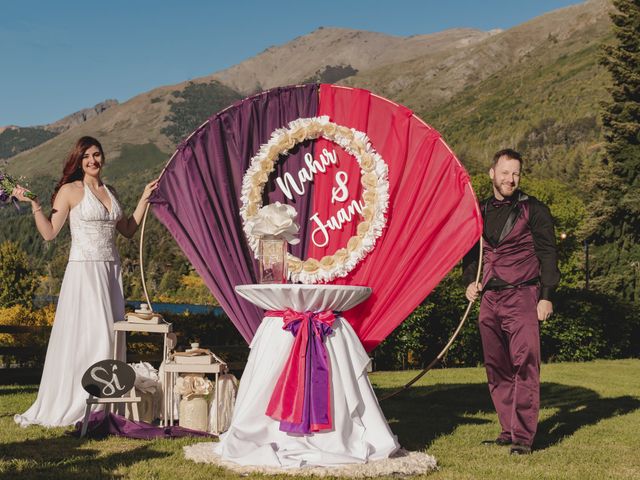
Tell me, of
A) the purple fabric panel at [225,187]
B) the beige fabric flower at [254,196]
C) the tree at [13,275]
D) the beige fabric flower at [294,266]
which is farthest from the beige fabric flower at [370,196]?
the tree at [13,275]

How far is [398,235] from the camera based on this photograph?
Answer: 672 centimetres

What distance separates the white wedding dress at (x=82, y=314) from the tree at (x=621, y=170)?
707 inches

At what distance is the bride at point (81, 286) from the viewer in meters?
7.06

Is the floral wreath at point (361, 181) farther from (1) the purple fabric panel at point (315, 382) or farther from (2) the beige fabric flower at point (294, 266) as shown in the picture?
(1) the purple fabric panel at point (315, 382)

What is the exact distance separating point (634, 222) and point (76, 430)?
64.3ft

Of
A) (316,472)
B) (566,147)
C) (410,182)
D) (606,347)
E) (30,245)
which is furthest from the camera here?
(566,147)

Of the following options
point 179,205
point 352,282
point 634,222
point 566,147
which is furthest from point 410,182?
point 566,147

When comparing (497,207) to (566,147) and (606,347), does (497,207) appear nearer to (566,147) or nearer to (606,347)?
(606,347)

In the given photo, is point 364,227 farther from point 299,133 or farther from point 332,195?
point 299,133

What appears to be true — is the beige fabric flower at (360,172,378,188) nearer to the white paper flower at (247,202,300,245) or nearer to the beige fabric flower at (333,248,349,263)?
the beige fabric flower at (333,248,349,263)

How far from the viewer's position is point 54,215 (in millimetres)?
7246

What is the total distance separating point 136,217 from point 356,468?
11.4 feet

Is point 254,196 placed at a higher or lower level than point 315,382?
higher

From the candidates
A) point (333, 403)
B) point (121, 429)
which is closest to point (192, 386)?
point (121, 429)
